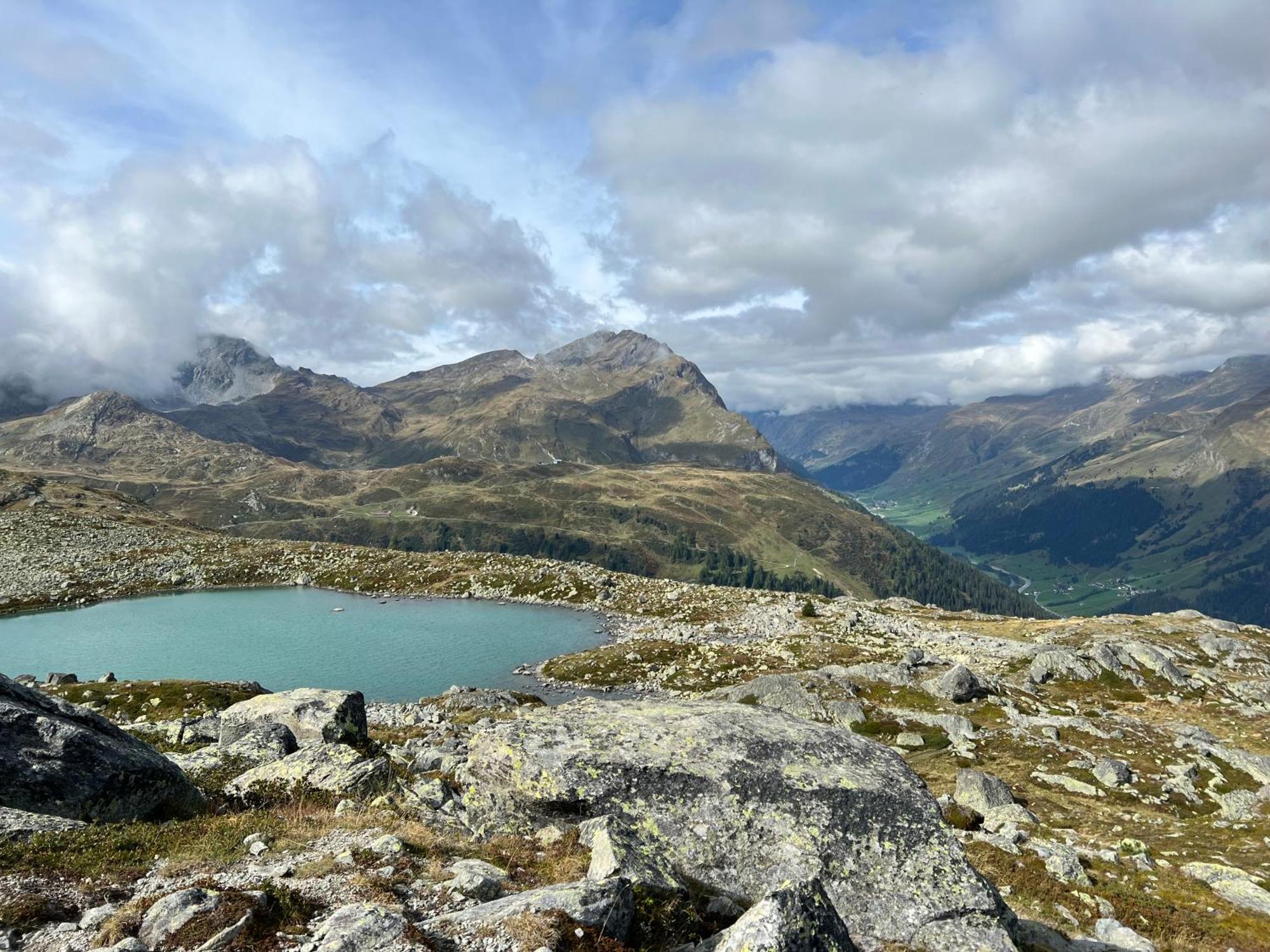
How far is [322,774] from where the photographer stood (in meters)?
18.1

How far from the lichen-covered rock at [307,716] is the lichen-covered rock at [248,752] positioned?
2.74 metres

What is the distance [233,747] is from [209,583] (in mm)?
144118

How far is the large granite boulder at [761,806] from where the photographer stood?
12422mm

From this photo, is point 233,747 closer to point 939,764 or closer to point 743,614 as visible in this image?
point 939,764

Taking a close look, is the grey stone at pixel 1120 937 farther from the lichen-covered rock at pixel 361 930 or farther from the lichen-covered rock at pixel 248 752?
the lichen-covered rock at pixel 248 752

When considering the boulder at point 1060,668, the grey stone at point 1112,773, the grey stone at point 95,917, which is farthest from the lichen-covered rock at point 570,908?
the boulder at point 1060,668

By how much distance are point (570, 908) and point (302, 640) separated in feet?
345

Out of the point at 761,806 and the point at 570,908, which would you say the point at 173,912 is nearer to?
the point at 570,908

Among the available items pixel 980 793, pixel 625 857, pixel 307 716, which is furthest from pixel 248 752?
pixel 980 793

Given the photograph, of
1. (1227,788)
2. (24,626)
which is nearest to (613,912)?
(1227,788)

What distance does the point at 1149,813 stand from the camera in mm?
33938

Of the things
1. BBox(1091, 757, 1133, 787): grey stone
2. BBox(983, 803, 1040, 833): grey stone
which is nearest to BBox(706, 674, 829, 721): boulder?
BBox(1091, 757, 1133, 787): grey stone

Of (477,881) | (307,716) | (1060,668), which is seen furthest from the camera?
(1060,668)

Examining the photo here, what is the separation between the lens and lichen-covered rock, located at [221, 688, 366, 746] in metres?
26.4
